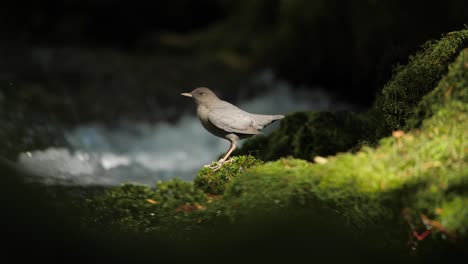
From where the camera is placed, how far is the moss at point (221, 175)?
3.34 metres

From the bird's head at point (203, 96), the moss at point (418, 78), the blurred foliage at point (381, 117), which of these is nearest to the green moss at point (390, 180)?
the blurred foliage at point (381, 117)

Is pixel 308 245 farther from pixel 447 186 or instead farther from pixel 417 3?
pixel 417 3

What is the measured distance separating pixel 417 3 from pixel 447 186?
5.07 m

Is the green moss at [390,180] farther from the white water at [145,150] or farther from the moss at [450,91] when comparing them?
the white water at [145,150]

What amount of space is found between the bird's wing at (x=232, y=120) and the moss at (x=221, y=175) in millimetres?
194

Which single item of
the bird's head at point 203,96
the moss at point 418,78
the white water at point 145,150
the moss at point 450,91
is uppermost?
the white water at point 145,150

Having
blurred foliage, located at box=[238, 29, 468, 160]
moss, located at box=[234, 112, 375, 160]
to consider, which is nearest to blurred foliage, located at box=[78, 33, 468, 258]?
blurred foliage, located at box=[238, 29, 468, 160]

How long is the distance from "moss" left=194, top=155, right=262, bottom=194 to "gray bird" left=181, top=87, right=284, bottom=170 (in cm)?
5

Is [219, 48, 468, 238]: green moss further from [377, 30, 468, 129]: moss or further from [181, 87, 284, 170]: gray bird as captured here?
[181, 87, 284, 170]: gray bird

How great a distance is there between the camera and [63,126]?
833 cm

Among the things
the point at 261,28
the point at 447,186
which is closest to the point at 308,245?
the point at 447,186

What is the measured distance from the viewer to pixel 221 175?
3.45 m

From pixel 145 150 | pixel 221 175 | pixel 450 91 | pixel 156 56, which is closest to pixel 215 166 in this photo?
pixel 221 175

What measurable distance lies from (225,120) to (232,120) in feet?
0.16
